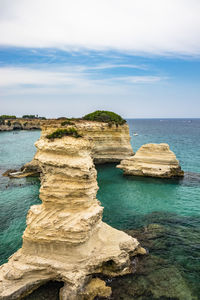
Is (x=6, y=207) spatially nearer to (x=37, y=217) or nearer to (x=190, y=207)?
(x=37, y=217)

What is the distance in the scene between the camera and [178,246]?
15852 mm

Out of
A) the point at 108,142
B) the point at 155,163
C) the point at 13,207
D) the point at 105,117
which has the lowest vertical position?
the point at 13,207

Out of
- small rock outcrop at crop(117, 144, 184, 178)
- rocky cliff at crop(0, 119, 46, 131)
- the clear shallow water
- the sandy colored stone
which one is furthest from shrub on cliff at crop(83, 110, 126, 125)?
rocky cliff at crop(0, 119, 46, 131)

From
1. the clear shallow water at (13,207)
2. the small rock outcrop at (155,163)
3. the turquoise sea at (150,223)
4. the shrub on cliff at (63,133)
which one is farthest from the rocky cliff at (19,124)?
the shrub on cliff at (63,133)

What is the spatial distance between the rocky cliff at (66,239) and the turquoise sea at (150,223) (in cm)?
90

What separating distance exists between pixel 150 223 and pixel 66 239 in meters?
9.30

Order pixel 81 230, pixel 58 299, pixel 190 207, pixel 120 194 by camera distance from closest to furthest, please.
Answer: pixel 58 299 < pixel 81 230 < pixel 190 207 < pixel 120 194

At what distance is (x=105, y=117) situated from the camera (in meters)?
47.1

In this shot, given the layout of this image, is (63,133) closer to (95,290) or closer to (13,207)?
(95,290)

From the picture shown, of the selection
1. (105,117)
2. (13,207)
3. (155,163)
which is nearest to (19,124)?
(105,117)

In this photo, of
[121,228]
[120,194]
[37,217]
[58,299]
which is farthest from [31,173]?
[58,299]

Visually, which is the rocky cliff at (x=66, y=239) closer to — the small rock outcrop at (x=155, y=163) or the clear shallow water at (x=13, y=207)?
the clear shallow water at (x=13, y=207)

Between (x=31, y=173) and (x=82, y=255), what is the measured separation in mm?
26050

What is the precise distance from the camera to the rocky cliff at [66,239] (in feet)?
38.5
